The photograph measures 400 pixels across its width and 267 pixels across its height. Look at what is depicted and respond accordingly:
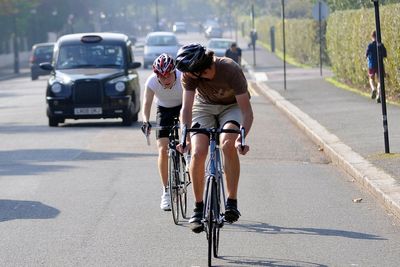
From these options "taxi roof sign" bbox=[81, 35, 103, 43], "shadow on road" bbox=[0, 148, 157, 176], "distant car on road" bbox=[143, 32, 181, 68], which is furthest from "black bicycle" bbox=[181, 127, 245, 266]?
"distant car on road" bbox=[143, 32, 181, 68]

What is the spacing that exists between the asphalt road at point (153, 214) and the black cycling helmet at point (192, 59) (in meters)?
1.48

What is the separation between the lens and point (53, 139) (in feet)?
69.4

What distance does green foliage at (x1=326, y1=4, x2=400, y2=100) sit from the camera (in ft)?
87.9

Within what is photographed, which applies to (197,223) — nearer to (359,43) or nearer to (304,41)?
Result: (359,43)

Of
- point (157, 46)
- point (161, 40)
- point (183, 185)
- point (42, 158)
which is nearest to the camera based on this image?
point (183, 185)

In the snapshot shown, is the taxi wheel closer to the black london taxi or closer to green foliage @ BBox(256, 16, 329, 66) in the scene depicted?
the black london taxi

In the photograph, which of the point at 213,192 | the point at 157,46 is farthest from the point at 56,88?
the point at 157,46

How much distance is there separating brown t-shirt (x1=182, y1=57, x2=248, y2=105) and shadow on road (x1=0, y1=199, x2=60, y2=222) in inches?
108

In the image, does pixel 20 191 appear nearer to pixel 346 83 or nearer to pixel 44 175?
pixel 44 175

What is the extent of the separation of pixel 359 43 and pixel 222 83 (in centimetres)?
2324

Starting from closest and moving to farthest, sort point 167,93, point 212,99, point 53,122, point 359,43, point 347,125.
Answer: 1. point 212,99
2. point 167,93
3. point 347,125
4. point 53,122
5. point 359,43

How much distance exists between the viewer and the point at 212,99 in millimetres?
9742

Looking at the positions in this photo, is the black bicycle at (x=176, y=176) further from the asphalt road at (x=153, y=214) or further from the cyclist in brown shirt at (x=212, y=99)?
the cyclist in brown shirt at (x=212, y=99)

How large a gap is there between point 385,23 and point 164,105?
1695 centimetres
